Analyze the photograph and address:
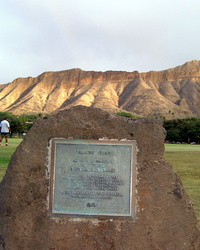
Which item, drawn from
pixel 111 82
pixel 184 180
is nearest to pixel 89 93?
pixel 111 82

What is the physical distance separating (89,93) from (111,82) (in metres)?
12.7

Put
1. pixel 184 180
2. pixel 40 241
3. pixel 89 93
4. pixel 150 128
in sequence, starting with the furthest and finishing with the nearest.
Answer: pixel 89 93 < pixel 184 180 < pixel 150 128 < pixel 40 241

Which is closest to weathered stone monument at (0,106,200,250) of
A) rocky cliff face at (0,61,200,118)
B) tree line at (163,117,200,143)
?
tree line at (163,117,200,143)

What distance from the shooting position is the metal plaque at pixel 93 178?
14.6 ft

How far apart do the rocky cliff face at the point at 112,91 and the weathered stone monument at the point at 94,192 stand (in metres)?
98.8

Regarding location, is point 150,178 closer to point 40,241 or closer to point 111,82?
point 40,241

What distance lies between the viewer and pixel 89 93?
428 ft

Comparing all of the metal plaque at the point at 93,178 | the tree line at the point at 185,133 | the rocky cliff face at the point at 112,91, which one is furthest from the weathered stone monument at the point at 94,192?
the rocky cliff face at the point at 112,91

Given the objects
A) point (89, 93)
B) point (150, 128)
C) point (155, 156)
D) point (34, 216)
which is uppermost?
point (89, 93)

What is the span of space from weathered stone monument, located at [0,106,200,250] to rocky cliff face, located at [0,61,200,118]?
9884cm

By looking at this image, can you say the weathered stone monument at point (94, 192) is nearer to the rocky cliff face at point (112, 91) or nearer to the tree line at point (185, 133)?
the tree line at point (185, 133)

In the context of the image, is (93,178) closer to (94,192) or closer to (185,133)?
(94,192)

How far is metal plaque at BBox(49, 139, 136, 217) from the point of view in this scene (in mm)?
4441

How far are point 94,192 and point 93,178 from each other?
179mm
